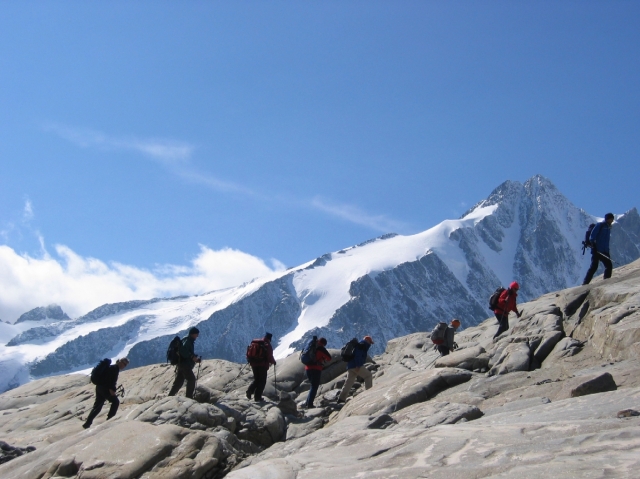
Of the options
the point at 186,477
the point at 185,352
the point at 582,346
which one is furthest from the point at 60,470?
the point at 582,346

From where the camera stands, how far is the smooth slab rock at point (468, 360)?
59.7 ft

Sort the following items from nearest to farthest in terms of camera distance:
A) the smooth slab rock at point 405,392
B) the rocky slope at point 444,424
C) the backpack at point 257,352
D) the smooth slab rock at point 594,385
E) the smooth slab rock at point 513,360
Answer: the rocky slope at point 444,424
the smooth slab rock at point 594,385
the smooth slab rock at point 405,392
the smooth slab rock at point 513,360
the backpack at point 257,352

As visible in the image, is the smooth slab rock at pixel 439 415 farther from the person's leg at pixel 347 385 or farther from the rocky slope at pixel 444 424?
the person's leg at pixel 347 385

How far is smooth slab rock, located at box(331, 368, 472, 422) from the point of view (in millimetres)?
15664

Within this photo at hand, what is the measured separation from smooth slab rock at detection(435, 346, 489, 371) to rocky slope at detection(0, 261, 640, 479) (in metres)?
0.05

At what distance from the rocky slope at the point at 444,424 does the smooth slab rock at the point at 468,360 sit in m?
0.05

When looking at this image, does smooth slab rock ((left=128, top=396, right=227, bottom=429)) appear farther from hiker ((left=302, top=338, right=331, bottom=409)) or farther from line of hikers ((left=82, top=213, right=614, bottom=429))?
hiker ((left=302, top=338, right=331, bottom=409))

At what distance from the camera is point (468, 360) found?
60.3 feet

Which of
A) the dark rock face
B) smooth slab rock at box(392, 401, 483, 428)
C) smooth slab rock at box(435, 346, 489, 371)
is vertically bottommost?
smooth slab rock at box(392, 401, 483, 428)

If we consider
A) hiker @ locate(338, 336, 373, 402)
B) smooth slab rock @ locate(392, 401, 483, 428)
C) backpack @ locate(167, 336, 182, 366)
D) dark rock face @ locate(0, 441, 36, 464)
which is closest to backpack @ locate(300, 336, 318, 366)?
hiker @ locate(338, 336, 373, 402)

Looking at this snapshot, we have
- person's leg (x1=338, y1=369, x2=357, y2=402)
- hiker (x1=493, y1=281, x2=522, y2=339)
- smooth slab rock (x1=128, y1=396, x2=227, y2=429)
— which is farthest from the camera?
hiker (x1=493, y1=281, x2=522, y2=339)

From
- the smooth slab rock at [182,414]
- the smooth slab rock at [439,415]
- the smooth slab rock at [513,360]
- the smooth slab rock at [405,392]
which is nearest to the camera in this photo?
the smooth slab rock at [439,415]

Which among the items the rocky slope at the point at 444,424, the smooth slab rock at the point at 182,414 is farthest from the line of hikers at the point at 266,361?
the smooth slab rock at the point at 182,414

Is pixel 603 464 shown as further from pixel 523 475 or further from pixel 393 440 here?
pixel 393 440
